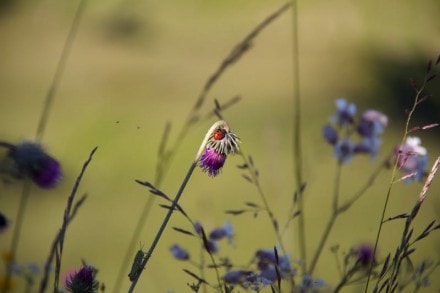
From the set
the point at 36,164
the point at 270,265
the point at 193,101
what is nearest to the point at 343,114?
the point at 270,265

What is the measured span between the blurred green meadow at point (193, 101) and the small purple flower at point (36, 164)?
51.8 inches

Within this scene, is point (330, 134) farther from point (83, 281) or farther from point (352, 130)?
point (83, 281)

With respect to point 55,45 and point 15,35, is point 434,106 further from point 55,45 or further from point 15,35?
point 15,35

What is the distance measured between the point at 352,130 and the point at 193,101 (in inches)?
81.3

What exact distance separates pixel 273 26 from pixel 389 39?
520mm

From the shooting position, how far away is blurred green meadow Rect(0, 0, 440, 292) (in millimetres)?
2445

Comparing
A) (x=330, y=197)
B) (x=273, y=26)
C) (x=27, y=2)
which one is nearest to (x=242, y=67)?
(x=273, y=26)

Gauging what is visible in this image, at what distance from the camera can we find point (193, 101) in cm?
323

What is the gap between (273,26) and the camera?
357cm

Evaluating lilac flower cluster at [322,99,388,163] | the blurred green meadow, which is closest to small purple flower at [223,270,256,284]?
lilac flower cluster at [322,99,388,163]

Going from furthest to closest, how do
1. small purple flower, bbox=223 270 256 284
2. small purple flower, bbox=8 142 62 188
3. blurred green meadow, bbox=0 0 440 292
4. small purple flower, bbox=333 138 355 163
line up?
blurred green meadow, bbox=0 0 440 292, small purple flower, bbox=333 138 355 163, small purple flower, bbox=223 270 256 284, small purple flower, bbox=8 142 62 188

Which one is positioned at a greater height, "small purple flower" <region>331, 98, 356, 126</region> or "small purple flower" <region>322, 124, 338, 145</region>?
"small purple flower" <region>331, 98, 356, 126</region>

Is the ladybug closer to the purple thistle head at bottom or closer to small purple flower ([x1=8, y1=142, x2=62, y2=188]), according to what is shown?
the purple thistle head at bottom

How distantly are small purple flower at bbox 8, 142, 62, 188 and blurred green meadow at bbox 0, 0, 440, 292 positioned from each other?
1.32m
